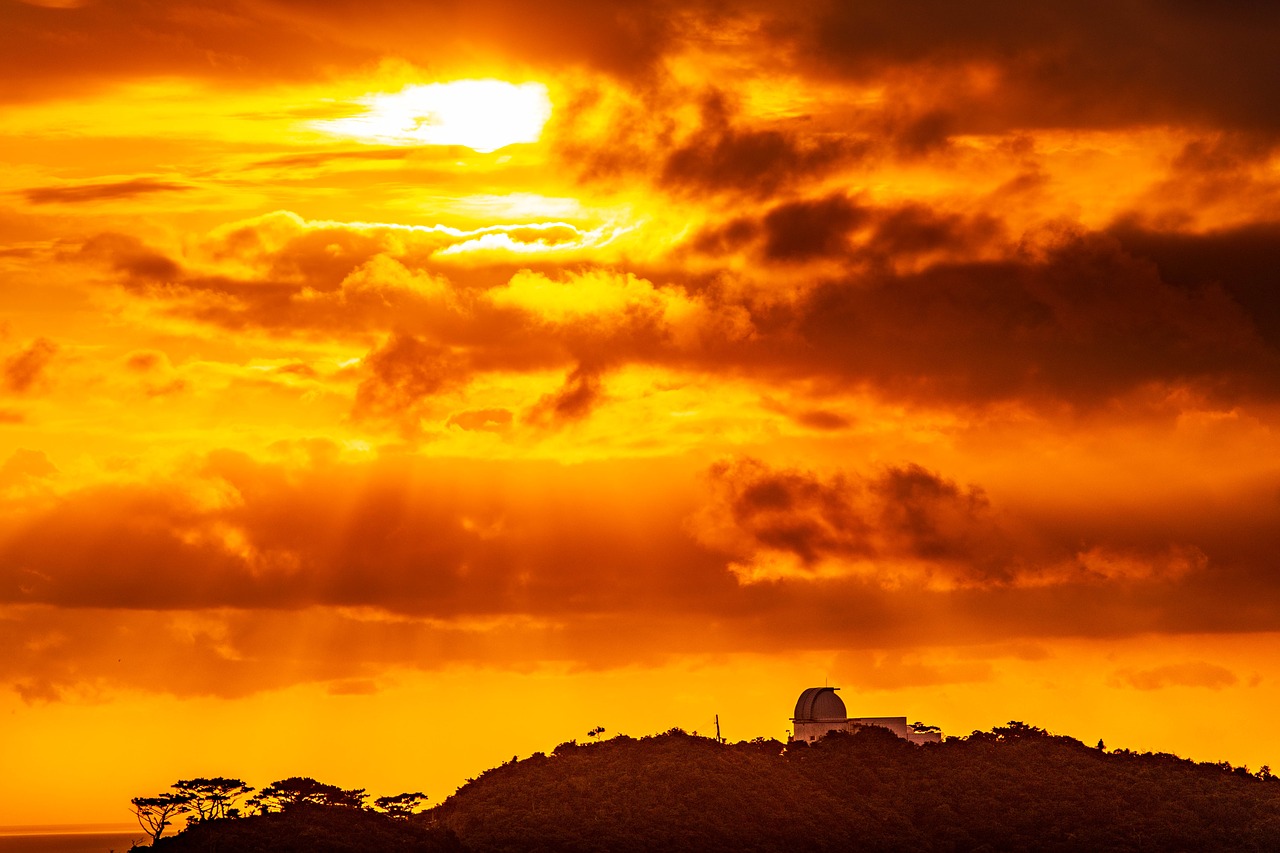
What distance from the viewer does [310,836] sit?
179 m

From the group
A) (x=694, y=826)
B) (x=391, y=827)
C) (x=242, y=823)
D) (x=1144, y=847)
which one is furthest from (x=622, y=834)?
(x=1144, y=847)

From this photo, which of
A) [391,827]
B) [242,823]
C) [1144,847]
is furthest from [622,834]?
[1144,847]

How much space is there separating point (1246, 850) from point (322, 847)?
9349 cm

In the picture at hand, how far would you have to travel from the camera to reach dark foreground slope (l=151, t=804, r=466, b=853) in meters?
177

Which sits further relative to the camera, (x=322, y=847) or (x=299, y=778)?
(x=299, y=778)

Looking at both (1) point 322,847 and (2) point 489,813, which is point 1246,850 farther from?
(1) point 322,847

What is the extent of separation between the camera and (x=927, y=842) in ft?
648

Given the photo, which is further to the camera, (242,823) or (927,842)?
(927,842)

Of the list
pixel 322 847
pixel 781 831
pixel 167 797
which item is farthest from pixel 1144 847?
pixel 167 797

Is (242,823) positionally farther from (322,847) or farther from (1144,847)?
(1144,847)

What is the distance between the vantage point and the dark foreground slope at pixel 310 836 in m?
177

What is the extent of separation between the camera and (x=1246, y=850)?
19825cm

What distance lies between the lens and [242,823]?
182750 mm

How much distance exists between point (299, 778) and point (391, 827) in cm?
1330
